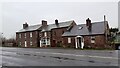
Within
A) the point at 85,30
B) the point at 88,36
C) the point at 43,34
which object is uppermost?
the point at 85,30

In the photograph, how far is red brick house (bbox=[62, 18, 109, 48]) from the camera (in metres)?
47.3

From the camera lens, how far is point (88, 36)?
1941 inches

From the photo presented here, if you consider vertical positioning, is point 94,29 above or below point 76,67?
above

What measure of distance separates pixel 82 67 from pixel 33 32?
56.1 metres

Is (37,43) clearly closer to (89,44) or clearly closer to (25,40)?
(25,40)

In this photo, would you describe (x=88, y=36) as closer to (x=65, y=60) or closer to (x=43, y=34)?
(x=43, y=34)

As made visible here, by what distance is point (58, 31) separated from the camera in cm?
5984

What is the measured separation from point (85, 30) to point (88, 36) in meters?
2.88

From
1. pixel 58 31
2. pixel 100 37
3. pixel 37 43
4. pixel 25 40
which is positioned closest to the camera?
pixel 100 37

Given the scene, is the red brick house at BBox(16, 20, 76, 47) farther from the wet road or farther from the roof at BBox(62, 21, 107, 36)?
the wet road

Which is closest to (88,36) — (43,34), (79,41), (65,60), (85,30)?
(79,41)

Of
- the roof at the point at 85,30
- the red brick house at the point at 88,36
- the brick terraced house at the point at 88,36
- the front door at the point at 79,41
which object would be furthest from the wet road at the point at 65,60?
the front door at the point at 79,41

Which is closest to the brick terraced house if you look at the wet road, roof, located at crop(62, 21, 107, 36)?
roof, located at crop(62, 21, 107, 36)

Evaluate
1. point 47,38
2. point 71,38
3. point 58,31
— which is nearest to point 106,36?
point 71,38
